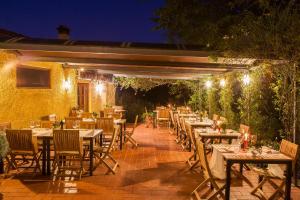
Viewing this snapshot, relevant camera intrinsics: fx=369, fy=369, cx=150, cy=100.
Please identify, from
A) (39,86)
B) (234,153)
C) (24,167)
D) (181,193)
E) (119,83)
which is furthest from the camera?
(119,83)

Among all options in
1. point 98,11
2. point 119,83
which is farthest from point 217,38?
point 98,11

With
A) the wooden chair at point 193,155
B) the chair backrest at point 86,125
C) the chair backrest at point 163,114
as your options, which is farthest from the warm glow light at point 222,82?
the chair backrest at point 86,125

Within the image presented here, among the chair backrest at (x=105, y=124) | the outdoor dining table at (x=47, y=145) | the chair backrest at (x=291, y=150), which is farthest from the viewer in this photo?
the chair backrest at (x=105, y=124)

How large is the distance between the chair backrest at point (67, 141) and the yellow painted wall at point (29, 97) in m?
1.86

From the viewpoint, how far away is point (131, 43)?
735 cm

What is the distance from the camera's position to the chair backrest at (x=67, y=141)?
6.27 metres

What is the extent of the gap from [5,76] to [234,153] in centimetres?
500

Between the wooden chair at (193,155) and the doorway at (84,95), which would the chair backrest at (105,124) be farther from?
the doorway at (84,95)

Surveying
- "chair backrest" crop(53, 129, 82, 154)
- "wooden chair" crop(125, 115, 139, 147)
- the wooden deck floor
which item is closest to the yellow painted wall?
"chair backrest" crop(53, 129, 82, 154)

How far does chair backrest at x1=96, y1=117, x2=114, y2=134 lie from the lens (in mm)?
8828

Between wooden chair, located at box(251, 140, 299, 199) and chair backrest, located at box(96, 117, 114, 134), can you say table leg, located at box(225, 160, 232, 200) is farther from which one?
chair backrest, located at box(96, 117, 114, 134)

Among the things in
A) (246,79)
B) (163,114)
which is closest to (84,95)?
(163,114)

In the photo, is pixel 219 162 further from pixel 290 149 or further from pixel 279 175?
pixel 290 149

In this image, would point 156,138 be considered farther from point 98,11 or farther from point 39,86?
point 98,11
